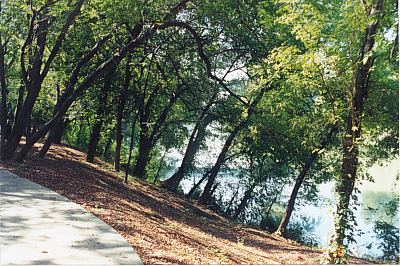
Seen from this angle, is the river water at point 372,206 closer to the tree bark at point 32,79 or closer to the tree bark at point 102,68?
the tree bark at point 102,68

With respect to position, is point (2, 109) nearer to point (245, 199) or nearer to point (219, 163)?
point (219, 163)

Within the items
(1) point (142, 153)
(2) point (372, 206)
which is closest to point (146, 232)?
(1) point (142, 153)

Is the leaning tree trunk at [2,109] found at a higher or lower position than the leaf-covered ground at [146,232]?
higher

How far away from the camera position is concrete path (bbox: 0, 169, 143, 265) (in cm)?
405

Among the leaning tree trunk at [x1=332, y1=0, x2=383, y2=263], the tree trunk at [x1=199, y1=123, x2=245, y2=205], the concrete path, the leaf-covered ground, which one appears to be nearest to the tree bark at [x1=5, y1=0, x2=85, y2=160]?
the leaf-covered ground

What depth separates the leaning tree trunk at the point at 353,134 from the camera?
18.1ft

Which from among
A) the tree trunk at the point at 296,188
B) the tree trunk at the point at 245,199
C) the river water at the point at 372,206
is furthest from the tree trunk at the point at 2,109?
the tree trunk at the point at 245,199

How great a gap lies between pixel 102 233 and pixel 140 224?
111 cm

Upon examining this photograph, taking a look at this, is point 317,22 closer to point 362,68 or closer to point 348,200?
point 362,68

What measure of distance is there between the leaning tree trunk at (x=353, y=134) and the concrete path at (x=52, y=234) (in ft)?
9.49

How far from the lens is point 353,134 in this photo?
587cm

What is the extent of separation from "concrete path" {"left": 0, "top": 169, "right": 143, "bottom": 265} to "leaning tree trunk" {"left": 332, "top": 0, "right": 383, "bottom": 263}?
289cm

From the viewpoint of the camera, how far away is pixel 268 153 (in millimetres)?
13367

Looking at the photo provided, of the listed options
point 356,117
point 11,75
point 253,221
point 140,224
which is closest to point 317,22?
point 356,117
